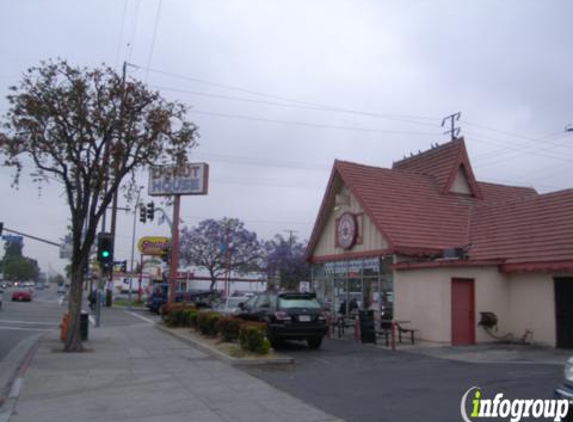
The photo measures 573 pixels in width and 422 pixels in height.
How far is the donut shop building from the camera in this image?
19031 millimetres

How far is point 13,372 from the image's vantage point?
13.3 meters

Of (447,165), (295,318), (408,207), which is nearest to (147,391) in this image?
(295,318)

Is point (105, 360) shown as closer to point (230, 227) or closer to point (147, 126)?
point (147, 126)

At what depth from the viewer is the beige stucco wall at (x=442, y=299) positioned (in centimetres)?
1909

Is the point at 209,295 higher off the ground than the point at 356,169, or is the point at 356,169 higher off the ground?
the point at 356,169

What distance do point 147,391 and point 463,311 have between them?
1171cm

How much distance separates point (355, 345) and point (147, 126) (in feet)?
29.9

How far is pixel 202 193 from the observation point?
34344 mm

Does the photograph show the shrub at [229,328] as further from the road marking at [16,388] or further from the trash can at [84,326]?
the road marking at [16,388]

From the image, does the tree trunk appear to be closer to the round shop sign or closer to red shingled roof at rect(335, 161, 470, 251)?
red shingled roof at rect(335, 161, 470, 251)

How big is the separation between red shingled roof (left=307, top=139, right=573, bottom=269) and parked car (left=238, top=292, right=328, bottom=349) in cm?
465

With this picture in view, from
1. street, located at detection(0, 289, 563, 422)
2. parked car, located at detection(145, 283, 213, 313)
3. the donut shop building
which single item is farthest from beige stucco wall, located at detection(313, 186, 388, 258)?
parked car, located at detection(145, 283, 213, 313)

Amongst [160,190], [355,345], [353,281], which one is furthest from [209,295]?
[355,345]

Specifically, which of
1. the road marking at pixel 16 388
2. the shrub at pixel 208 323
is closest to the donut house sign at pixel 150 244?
the shrub at pixel 208 323
